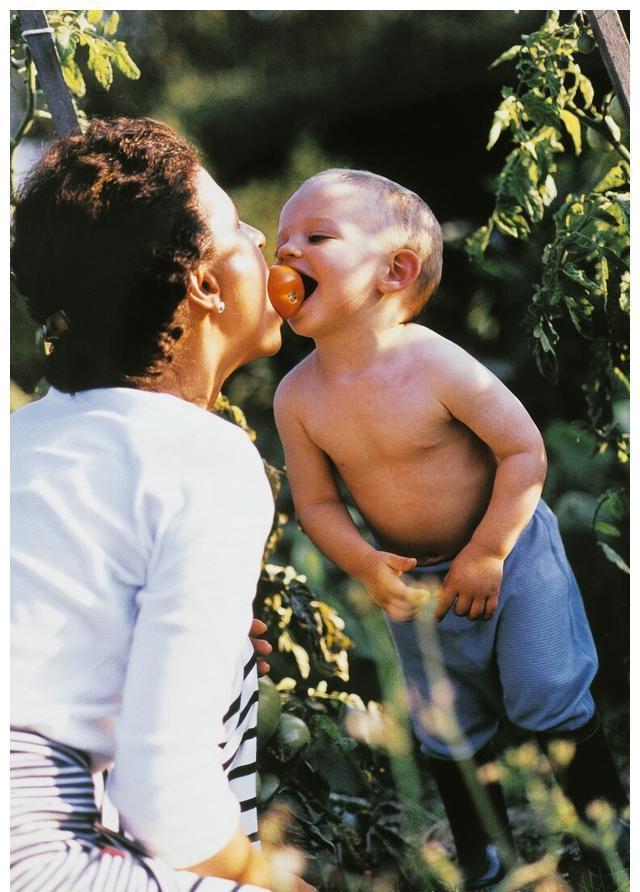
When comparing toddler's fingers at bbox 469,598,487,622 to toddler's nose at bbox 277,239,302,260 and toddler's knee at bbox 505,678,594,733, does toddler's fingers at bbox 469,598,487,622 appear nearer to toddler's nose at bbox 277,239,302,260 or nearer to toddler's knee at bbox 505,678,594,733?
toddler's knee at bbox 505,678,594,733

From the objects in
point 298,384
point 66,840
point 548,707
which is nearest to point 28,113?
point 298,384

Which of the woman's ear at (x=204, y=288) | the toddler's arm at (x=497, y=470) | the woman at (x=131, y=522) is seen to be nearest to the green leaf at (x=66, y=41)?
the woman at (x=131, y=522)

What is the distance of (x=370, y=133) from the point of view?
1.46 meters

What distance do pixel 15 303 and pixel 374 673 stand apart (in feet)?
2.63

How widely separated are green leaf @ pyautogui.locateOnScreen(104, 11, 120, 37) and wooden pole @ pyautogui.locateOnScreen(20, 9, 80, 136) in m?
0.08

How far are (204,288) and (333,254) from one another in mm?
200

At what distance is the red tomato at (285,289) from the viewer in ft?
4.29

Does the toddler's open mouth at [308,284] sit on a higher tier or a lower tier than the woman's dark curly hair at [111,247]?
lower

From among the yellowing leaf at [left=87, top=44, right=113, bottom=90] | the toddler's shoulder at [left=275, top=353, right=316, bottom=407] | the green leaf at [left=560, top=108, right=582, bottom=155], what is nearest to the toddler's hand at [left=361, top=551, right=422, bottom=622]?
the toddler's shoulder at [left=275, top=353, right=316, bottom=407]

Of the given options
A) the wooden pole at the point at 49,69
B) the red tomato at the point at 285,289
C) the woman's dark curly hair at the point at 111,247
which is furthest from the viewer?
the wooden pole at the point at 49,69

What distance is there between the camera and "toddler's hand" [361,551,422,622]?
1.38m

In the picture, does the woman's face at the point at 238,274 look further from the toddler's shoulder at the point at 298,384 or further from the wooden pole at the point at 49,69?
the wooden pole at the point at 49,69

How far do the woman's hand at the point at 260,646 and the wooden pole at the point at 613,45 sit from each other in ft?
3.12

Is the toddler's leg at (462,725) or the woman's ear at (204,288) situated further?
the toddler's leg at (462,725)
